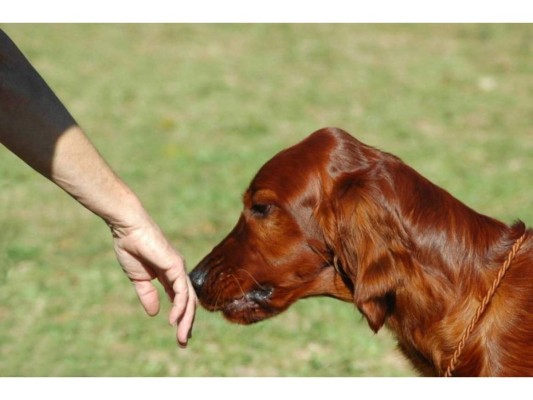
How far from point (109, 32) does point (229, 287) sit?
10.2 meters

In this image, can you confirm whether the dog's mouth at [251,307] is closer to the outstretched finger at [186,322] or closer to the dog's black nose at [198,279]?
the dog's black nose at [198,279]

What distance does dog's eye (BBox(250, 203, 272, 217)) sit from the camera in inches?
169

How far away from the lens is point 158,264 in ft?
13.1

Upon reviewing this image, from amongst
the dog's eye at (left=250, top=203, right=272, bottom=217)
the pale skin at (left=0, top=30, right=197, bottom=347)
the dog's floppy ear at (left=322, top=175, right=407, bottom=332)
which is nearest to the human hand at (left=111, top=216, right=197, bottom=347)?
the pale skin at (left=0, top=30, right=197, bottom=347)

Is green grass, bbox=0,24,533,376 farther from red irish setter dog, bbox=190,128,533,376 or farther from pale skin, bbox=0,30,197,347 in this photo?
pale skin, bbox=0,30,197,347

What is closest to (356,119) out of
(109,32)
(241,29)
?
(241,29)

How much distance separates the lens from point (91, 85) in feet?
39.0

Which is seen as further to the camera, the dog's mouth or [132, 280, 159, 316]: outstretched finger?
the dog's mouth

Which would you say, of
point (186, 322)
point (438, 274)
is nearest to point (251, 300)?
point (186, 322)

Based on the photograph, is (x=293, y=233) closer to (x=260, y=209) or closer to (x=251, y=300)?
(x=260, y=209)

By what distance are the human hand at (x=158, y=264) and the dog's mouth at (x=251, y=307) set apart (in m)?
0.27

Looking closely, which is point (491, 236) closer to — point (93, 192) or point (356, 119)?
point (93, 192)

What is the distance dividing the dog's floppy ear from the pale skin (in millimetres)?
674

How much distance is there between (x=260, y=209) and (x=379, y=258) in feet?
2.28
